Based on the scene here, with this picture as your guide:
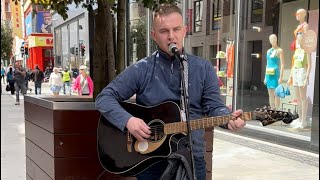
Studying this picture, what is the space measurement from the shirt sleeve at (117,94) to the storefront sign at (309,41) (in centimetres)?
531

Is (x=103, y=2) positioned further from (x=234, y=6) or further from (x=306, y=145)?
(x=234, y=6)

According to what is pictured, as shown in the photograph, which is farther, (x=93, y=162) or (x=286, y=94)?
(x=286, y=94)

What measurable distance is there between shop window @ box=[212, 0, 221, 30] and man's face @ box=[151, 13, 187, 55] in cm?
716

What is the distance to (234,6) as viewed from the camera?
27.9 ft

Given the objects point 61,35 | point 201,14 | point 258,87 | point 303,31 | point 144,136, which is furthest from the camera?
point 61,35

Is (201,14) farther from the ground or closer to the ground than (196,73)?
farther from the ground

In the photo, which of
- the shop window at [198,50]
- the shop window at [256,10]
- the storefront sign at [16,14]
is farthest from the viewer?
the shop window at [198,50]

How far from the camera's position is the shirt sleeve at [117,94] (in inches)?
86.4

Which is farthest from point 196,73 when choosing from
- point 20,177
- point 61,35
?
point 61,35

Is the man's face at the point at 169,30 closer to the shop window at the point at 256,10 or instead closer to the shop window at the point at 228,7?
the shop window at the point at 256,10

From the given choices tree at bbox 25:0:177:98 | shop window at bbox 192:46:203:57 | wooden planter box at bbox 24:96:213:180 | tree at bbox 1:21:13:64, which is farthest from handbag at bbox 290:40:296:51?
tree at bbox 1:21:13:64

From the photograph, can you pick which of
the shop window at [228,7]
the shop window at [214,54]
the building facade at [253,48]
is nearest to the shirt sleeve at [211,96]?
the building facade at [253,48]

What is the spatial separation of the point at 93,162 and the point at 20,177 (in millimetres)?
2308

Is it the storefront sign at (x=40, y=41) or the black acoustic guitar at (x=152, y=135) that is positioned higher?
the storefront sign at (x=40, y=41)
